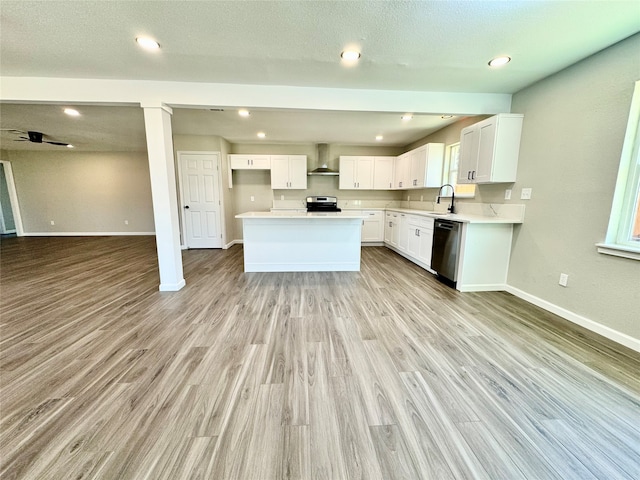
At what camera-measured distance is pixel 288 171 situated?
6102mm

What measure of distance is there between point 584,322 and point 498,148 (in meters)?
2.09

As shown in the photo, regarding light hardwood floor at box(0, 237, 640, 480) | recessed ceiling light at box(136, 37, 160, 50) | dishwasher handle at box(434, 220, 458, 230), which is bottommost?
light hardwood floor at box(0, 237, 640, 480)

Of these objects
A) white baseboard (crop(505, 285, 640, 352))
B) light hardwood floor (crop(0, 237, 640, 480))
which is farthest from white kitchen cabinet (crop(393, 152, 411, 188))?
light hardwood floor (crop(0, 237, 640, 480))

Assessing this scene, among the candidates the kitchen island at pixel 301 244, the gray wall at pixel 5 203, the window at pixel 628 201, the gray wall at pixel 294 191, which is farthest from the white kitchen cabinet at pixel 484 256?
the gray wall at pixel 5 203

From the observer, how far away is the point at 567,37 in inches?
80.0

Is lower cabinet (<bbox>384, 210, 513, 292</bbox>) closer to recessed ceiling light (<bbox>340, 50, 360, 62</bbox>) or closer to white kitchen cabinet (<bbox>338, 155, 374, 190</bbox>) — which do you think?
recessed ceiling light (<bbox>340, 50, 360, 62</bbox>)

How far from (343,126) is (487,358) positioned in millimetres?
4164

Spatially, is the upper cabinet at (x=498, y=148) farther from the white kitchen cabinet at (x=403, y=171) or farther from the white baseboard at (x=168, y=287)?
the white baseboard at (x=168, y=287)

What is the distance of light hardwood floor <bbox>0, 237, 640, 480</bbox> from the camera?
46.3 inches

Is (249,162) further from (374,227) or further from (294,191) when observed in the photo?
(374,227)

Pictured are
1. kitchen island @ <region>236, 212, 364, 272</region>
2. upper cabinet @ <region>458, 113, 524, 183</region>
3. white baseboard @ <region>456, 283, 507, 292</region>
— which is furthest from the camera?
kitchen island @ <region>236, 212, 364, 272</region>

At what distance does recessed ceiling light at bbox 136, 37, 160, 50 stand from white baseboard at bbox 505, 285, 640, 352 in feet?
15.3

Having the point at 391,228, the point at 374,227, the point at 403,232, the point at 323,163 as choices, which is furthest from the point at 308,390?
the point at 323,163

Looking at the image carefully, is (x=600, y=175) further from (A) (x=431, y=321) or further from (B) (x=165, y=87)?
(B) (x=165, y=87)
